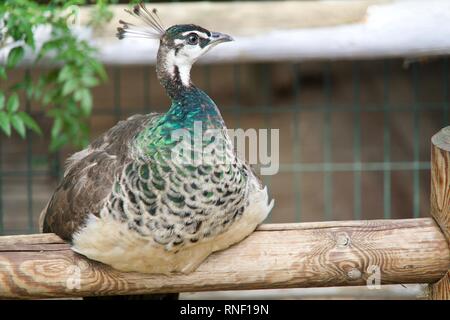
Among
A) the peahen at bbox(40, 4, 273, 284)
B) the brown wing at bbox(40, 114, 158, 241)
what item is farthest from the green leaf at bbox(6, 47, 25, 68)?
the peahen at bbox(40, 4, 273, 284)

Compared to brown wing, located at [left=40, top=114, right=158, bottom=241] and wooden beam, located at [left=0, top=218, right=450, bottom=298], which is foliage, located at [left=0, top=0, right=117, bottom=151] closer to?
brown wing, located at [left=40, top=114, right=158, bottom=241]

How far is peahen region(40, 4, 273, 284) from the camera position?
2.08 m

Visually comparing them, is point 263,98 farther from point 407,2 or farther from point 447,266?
point 447,266

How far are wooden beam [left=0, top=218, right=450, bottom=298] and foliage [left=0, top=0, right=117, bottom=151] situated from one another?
76 cm

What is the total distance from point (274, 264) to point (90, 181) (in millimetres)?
495

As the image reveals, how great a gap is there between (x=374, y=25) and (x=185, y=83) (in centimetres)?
112

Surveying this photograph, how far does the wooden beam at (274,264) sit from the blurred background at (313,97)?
3.30ft

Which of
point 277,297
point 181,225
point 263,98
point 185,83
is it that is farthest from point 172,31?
point 263,98

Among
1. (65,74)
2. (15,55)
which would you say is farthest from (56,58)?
(15,55)

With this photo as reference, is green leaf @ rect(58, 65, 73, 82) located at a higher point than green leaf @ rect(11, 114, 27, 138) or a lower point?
higher

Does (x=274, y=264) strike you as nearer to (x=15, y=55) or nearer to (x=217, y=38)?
(x=217, y=38)

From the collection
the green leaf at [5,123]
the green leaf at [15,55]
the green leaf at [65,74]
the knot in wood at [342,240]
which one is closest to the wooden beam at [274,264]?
the knot in wood at [342,240]

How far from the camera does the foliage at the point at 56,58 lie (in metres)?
2.88

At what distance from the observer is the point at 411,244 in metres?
2.19
